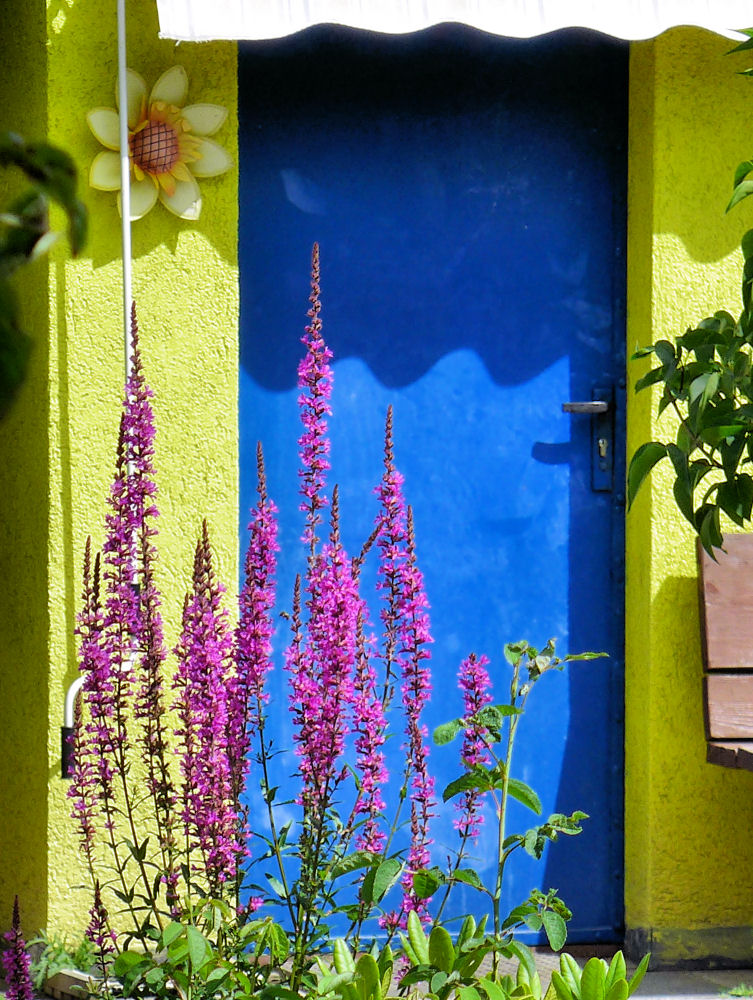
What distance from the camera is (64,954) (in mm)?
3564

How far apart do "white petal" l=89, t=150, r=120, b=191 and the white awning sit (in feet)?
1.43

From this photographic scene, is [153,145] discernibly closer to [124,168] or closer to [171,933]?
[124,168]

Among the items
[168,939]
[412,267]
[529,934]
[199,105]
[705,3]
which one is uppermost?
[705,3]

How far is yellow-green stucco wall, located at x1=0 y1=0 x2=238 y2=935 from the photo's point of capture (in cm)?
366

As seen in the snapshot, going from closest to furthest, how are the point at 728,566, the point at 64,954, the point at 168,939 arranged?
1. the point at 168,939
2. the point at 64,954
3. the point at 728,566

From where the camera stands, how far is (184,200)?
3.73 metres

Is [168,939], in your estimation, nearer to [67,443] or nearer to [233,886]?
[233,886]

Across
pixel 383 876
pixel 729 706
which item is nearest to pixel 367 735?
pixel 383 876

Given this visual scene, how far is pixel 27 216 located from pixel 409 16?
10.8ft

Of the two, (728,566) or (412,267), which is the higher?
(412,267)

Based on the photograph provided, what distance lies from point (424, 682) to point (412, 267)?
78.7 inches

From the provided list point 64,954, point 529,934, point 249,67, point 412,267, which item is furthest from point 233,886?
point 249,67

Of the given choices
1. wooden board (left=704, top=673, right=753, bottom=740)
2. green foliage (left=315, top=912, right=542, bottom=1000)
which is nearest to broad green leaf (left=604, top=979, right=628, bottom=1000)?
green foliage (left=315, top=912, right=542, bottom=1000)

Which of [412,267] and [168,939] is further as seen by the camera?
[412,267]
